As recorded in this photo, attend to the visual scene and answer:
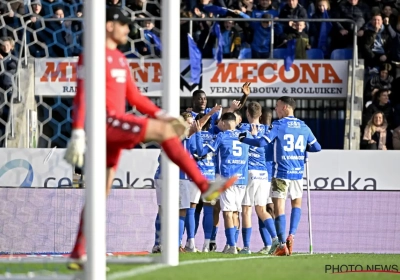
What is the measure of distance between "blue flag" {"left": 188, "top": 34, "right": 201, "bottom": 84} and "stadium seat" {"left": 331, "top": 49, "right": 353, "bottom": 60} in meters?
2.73

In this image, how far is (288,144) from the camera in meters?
14.9

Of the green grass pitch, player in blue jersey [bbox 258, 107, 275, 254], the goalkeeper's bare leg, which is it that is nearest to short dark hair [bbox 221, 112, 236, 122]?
player in blue jersey [bbox 258, 107, 275, 254]

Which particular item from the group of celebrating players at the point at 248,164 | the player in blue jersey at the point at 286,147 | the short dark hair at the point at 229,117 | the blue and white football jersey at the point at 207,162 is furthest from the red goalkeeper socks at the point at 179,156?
the blue and white football jersey at the point at 207,162

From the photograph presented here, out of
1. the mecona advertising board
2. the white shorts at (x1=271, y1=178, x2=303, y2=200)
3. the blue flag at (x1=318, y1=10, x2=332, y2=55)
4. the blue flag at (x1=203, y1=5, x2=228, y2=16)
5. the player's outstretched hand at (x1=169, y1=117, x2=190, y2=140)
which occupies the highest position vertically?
the blue flag at (x1=203, y1=5, x2=228, y2=16)

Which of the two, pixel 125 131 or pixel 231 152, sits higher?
pixel 125 131

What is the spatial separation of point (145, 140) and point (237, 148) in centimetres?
708

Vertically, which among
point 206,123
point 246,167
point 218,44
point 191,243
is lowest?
point 191,243

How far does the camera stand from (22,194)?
53.3ft

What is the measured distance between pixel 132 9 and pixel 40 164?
4.00 metres

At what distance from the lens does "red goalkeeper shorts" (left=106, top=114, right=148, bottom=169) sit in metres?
8.40

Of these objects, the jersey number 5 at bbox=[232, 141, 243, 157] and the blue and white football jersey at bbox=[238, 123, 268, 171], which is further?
the blue and white football jersey at bbox=[238, 123, 268, 171]

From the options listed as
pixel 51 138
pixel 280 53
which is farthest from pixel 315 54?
pixel 51 138

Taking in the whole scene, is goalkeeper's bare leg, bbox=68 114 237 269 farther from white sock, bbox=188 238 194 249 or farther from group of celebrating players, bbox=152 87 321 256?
white sock, bbox=188 238 194 249

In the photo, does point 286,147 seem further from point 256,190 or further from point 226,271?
point 226,271
